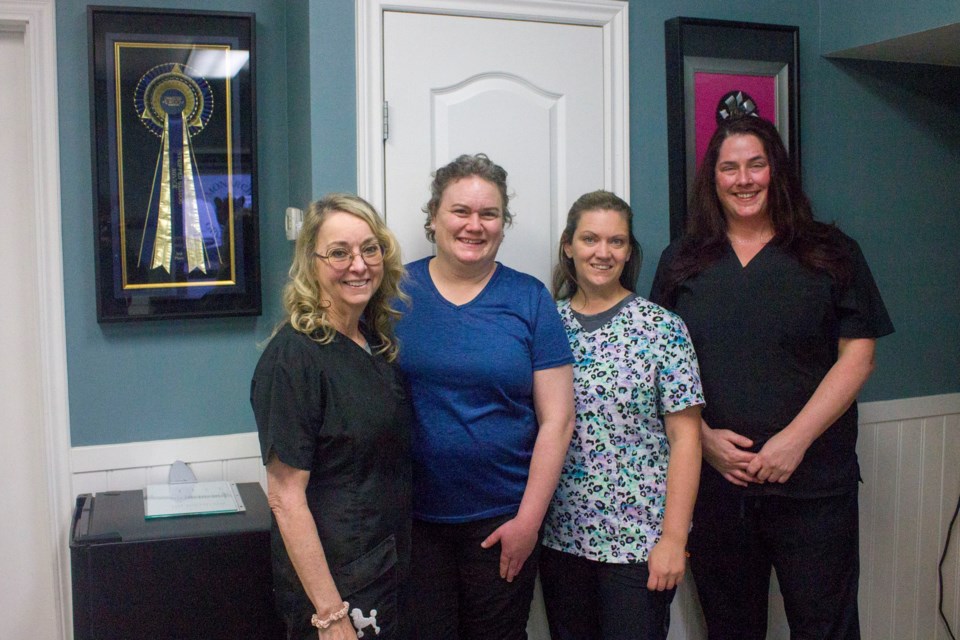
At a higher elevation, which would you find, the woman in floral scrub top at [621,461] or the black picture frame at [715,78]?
the black picture frame at [715,78]

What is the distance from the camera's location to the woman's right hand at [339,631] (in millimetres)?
1509

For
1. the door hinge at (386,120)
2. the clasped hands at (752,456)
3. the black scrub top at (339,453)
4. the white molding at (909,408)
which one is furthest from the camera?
the white molding at (909,408)

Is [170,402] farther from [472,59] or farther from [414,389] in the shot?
[472,59]

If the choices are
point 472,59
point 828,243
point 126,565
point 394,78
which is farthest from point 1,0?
point 828,243

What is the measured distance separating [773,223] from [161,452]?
1.64m

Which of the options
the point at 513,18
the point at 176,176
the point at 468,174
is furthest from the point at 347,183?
the point at 513,18

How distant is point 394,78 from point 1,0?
0.96 meters

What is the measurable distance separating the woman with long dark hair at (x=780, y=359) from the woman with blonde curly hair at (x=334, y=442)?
0.84 m

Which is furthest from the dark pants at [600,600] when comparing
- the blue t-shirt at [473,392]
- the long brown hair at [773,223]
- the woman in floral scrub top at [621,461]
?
the long brown hair at [773,223]

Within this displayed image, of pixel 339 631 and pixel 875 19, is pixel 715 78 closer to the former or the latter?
pixel 875 19

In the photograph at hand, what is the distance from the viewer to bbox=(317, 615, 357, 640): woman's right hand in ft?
4.95

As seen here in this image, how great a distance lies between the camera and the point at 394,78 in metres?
2.13

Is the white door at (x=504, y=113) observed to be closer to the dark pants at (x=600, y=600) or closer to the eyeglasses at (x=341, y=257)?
the eyeglasses at (x=341, y=257)

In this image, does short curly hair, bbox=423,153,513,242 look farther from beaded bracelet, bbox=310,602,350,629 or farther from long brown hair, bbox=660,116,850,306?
beaded bracelet, bbox=310,602,350,629
